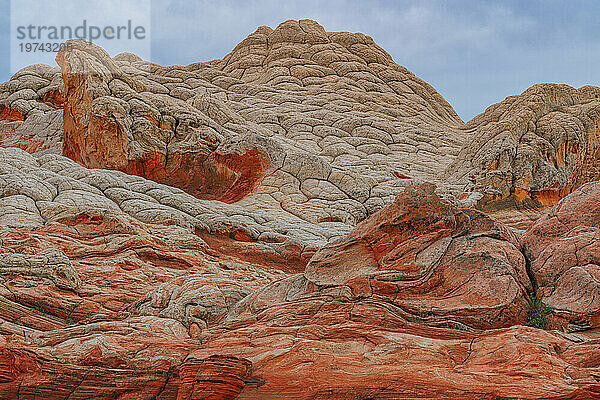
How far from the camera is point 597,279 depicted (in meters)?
7.07

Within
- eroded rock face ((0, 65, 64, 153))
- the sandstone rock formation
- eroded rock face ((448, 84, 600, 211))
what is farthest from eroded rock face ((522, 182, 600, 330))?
eroded rock face ((0, 65, 64, 153))

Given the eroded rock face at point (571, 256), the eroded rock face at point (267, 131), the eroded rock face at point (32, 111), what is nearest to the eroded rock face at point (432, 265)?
the eroded rock face at point (571, 256)

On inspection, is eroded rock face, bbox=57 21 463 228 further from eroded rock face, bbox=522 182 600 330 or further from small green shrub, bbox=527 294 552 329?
small green shrub, bbox=527 294 552 329

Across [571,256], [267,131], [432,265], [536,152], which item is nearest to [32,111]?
[267,131]

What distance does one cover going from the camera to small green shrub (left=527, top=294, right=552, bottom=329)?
7066 millimetres

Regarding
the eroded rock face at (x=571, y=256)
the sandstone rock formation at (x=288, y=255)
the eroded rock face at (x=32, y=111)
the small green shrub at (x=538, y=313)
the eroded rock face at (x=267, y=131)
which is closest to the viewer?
the sandstone rock formation at (x=288, y=255)

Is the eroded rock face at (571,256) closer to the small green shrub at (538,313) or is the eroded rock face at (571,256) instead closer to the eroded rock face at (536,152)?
the small green shrub at (538,313)

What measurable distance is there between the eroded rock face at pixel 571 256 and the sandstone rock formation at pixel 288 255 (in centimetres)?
3

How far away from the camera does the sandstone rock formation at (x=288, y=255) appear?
6043mm

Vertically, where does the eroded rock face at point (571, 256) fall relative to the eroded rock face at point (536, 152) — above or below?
below

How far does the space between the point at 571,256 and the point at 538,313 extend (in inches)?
41.5

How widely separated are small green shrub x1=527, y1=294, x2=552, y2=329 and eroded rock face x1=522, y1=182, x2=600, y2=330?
8cm

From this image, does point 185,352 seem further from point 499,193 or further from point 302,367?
point 499,193

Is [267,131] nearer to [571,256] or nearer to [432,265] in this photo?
[432,265]
